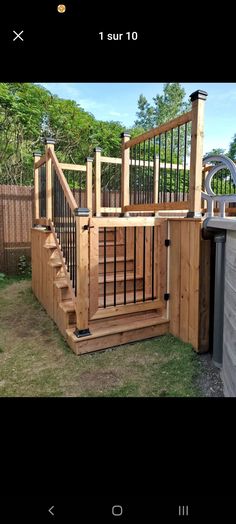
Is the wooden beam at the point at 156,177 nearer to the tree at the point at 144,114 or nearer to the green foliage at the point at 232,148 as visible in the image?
the green foliage at the point at 232,148

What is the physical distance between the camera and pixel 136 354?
2.62 metres

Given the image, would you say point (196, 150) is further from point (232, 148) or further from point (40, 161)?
point (232, 148)

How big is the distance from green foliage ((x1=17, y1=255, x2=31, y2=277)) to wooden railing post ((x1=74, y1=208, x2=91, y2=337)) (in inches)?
141

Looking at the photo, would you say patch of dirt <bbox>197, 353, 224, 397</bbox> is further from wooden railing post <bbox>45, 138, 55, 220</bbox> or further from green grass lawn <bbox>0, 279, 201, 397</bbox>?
wooden railing post <bbox>45, 138, 55, 220</bbox>

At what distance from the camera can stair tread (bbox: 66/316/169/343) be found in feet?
8.75

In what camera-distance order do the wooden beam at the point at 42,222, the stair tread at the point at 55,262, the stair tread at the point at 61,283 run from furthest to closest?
the wooden beam at the point at 42,222 → the stair tread at the point at 55,262 → the stair tread at the point at 61,283

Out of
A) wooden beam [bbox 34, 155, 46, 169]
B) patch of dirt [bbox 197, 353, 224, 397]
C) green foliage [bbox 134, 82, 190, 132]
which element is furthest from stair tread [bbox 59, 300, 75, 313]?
green foliage [bbox 134, 82, 190, 132]

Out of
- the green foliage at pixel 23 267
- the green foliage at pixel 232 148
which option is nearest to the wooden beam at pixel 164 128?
the green foliage at pixel 23 267

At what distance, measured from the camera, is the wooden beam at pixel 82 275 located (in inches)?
102

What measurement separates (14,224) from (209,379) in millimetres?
4809

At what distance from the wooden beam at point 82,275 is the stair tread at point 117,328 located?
0.10 meters
